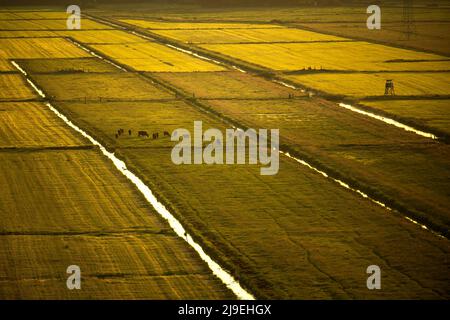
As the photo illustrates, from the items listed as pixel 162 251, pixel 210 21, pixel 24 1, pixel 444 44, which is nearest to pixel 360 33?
pixel 444 44

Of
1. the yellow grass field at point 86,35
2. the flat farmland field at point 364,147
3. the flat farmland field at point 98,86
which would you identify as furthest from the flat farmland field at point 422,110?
the yellow grass field at point 86,35

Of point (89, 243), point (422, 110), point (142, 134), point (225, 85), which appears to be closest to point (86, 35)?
point (225, 85)

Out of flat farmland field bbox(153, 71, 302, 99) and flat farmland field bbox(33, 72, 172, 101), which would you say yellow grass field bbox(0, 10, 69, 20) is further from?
flat farmland field bbox(153, 71, 302, 99)

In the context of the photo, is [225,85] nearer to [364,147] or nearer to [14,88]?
[14,88]

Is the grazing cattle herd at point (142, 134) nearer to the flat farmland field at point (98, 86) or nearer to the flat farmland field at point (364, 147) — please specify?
the flat farmland field at point (364, 147)

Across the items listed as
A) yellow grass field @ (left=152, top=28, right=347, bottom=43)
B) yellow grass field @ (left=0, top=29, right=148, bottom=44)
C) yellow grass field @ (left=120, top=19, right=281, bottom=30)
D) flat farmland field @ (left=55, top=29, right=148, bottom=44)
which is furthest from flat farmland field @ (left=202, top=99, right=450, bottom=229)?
yellow grass field @ (left=120, top=19, right=281, bottom=30)
